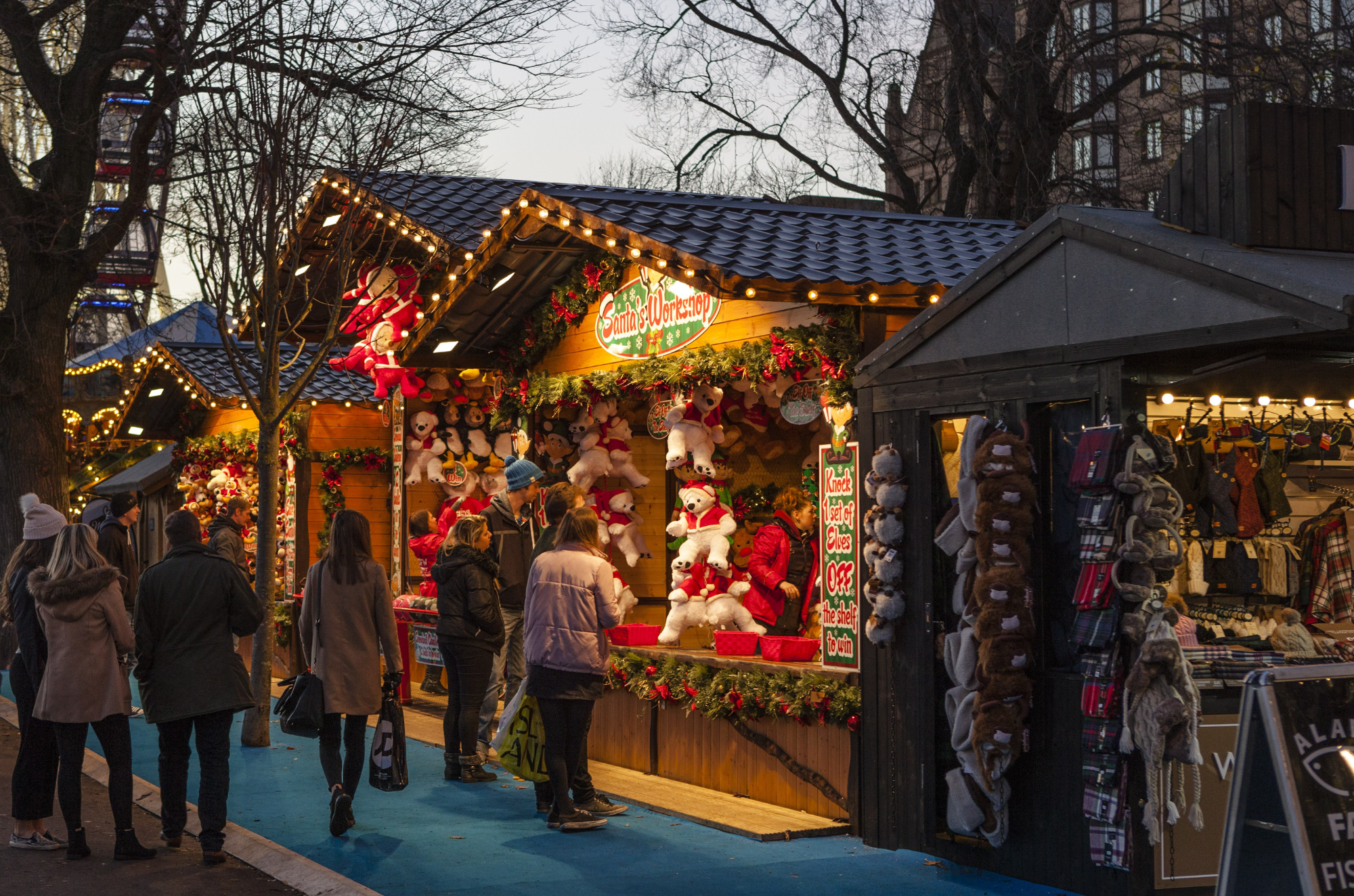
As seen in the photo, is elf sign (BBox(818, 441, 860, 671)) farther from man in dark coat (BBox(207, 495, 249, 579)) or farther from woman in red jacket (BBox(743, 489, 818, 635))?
man in dark coat (BBox(207, 495, 249, 579))

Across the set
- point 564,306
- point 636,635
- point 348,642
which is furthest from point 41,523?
point 564,306

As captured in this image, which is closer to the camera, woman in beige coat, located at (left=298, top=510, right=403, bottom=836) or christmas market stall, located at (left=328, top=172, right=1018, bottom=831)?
woman in beige coat, located at (left=298, top=510, right=403, bottom=836)

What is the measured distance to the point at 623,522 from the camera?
37.4 ft

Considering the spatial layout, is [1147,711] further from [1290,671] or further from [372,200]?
[372,200]

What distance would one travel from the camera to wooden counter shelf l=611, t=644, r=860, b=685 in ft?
25.6

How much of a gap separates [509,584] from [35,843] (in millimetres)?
3518

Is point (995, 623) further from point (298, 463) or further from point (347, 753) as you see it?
point (298, 463)

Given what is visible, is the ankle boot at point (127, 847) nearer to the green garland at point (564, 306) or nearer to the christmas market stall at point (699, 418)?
the christmas market stall at point (699, 418)

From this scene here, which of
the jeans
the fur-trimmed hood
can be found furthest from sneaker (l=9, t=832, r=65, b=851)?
the jeans

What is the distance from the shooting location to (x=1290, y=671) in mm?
4715

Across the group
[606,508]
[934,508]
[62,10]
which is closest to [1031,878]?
[934,508]

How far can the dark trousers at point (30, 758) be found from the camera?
289 inches

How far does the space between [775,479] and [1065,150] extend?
62.1ft

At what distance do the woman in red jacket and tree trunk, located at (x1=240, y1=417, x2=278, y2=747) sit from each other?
393 cm
